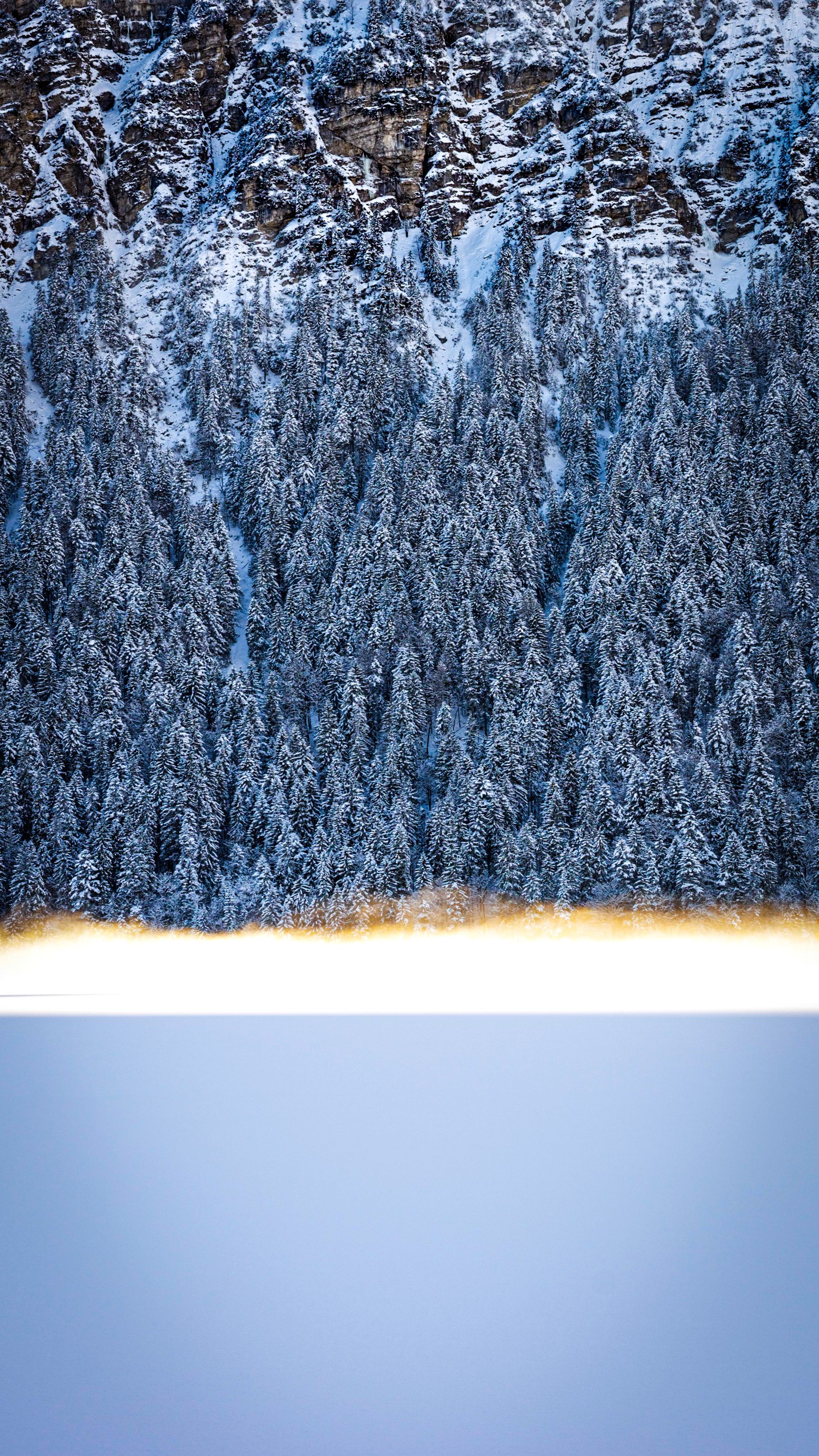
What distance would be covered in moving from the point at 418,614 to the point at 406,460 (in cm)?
1714

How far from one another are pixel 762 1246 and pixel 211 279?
101357mm

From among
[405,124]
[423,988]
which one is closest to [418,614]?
[423,988]

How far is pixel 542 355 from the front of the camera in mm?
78438

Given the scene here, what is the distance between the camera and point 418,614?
54.6m

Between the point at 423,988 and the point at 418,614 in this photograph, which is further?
the point at 418,614

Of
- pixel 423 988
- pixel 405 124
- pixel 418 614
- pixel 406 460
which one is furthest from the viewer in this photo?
pixel 405 124

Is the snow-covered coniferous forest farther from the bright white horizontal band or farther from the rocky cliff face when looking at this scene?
the bright white horizontal band

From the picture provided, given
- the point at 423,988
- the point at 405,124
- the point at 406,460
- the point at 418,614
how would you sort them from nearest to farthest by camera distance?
the point at 423,988, the point at 418,614, the point at 406,460, the point at 405,124

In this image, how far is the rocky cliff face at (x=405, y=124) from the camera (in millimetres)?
96188

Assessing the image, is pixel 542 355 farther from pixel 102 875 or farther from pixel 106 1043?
pixel 106 1043

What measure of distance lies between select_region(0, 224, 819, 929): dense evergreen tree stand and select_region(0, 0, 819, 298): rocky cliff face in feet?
61.0

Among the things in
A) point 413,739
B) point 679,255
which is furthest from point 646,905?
point 679,255

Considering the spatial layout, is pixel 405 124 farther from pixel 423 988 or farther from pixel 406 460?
pixel 423 988

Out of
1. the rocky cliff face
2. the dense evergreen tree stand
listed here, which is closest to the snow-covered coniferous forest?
the dense evergreen tree stand
